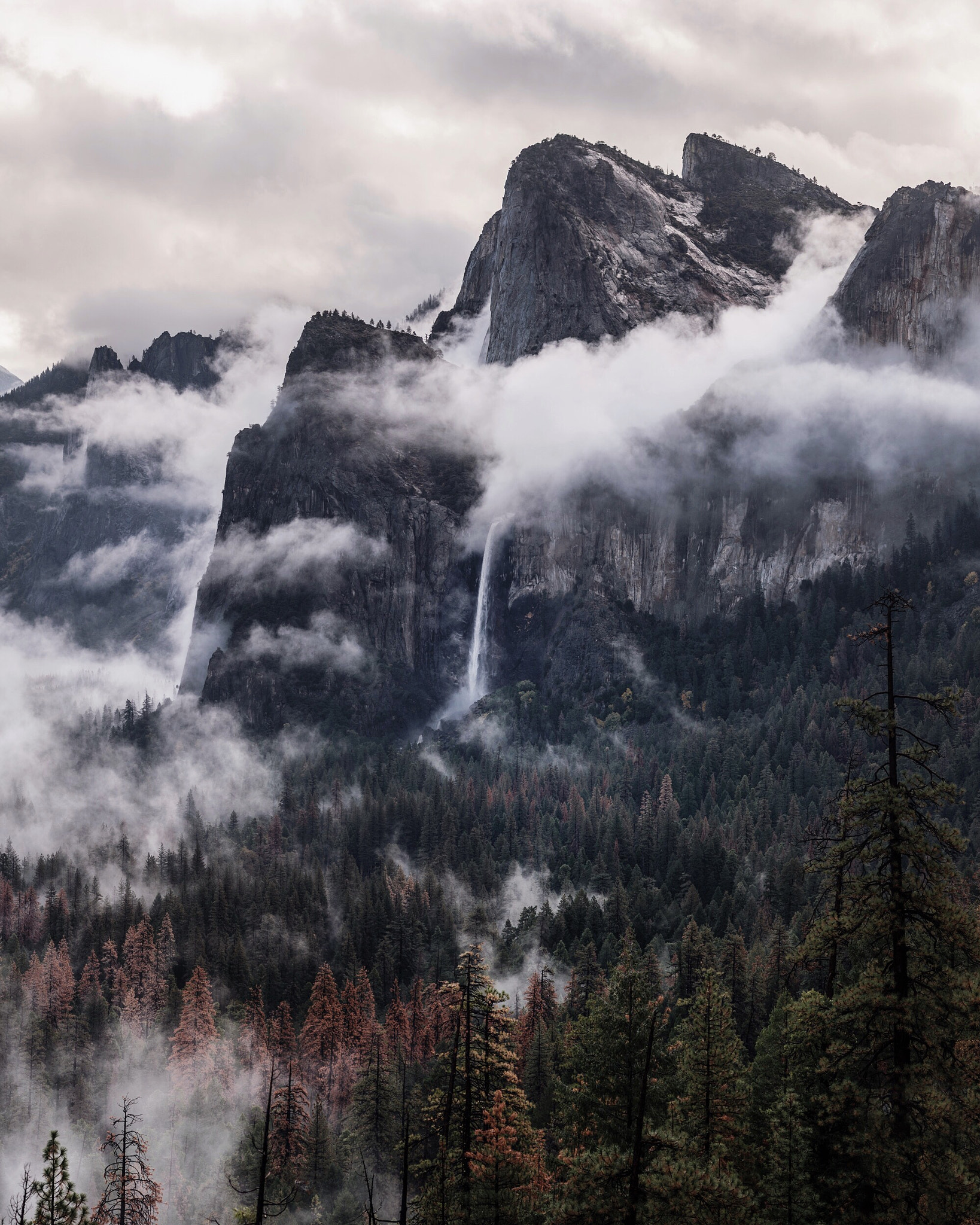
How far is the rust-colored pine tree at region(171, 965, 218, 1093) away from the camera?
300ft

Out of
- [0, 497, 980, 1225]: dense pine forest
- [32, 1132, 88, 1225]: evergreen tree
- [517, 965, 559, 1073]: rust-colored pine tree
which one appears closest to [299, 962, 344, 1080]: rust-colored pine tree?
[0, 497, 980, 1225]: dense pine forest

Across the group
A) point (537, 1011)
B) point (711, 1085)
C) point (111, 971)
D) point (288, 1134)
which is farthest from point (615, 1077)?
point (111, 971)

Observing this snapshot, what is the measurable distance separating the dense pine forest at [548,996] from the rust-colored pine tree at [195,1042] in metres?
0.34

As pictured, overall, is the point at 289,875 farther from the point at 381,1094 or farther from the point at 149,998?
the point at 381,1094

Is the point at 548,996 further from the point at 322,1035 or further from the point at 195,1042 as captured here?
the point at 195,1042

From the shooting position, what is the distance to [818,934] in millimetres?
28312

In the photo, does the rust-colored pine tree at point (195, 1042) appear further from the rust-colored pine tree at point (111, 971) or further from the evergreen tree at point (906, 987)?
the evergreen tree at point (906, 987)

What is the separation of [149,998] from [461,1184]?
288ft

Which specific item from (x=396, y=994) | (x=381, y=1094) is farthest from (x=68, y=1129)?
(x=381, y=1094)

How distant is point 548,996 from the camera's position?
301 feet

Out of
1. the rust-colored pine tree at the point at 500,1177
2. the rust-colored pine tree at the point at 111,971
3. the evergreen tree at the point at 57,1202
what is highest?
the rust-colored pine tree at the point at 500,1177

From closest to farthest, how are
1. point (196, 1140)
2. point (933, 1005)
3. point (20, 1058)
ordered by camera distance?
1. point (933, 1005)
2. point (196, 1140)
3. point (20, 1058)

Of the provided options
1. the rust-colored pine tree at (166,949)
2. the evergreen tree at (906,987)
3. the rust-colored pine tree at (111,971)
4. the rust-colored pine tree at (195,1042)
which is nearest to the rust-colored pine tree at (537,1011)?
the rust-colored pine tree at (195,1042)

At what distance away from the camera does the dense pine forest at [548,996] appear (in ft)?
Answer: 91.5
